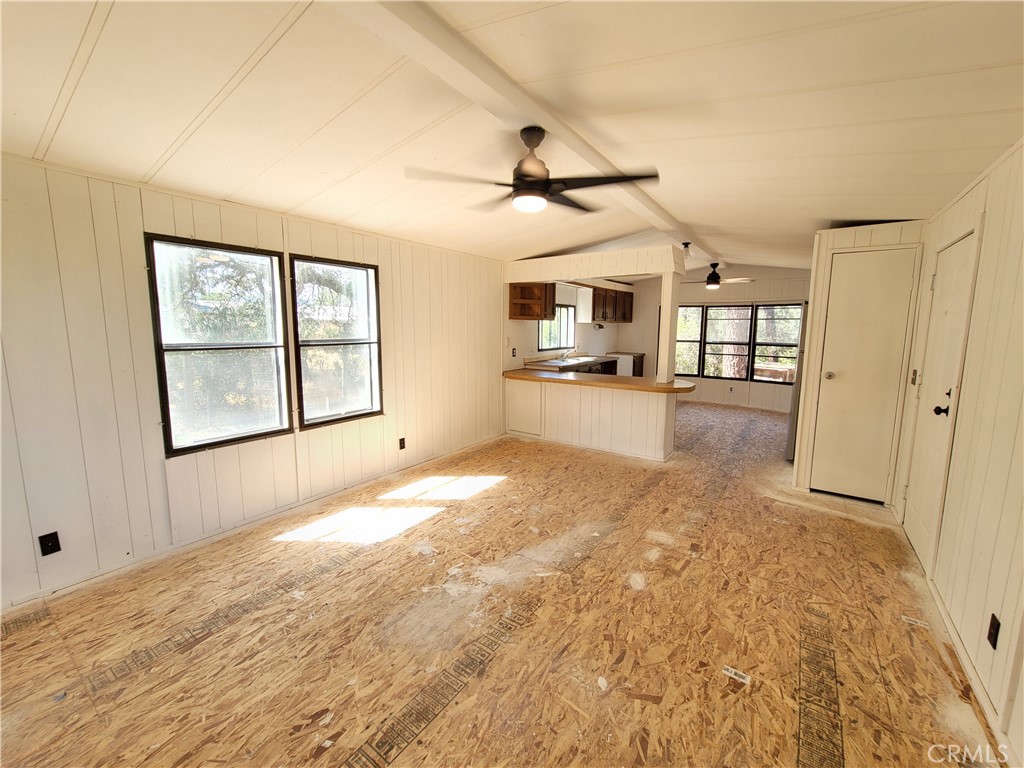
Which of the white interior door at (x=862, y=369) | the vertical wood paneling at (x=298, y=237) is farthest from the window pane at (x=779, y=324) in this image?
the vertical wood paneling at (x=298, y=237)

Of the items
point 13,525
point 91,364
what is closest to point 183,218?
point 91,364

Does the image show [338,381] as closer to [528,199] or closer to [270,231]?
[270,231]

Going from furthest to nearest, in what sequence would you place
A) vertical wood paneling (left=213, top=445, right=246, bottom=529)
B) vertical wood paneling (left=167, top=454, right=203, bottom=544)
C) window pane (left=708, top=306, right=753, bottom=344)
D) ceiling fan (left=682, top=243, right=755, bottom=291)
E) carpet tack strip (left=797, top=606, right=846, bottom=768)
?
window pane (left=708, top=306, right=753, bottom=344) → ceiling fan (left=682, top=243, right=755, bottom=291) → vertical wood paneling (left=213, top=445, right=246, bottom=529) → vertical wood paneling (left=167, top=454, right=203, bottom=544) → carpet tack strip (left=797, top=606, right=846, bottom=768)

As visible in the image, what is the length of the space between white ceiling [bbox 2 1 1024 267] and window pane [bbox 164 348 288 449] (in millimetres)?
1065

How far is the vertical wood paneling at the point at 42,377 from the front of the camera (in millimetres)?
2104

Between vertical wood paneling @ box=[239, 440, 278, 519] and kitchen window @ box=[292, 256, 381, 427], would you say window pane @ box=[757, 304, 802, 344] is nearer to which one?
kitchen window @ box=[292, 256, 381, 427]

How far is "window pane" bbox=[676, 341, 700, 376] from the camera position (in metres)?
8.12

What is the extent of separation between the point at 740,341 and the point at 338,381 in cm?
689

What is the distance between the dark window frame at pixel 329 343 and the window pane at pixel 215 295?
121 mm

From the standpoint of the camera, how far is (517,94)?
181 centimetres

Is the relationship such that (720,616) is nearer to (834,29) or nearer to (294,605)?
(294,605)

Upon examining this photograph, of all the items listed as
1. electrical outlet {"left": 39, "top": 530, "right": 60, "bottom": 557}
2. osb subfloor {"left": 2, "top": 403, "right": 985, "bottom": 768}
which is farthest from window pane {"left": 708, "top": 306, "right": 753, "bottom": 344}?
electrical outlet {"left": 39, "top": 530, "right": 60, "bottom": 557}

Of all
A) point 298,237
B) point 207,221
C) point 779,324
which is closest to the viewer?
point 207,221

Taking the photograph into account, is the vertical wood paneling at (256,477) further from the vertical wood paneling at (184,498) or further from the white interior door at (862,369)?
the white interior door at (862,369)
